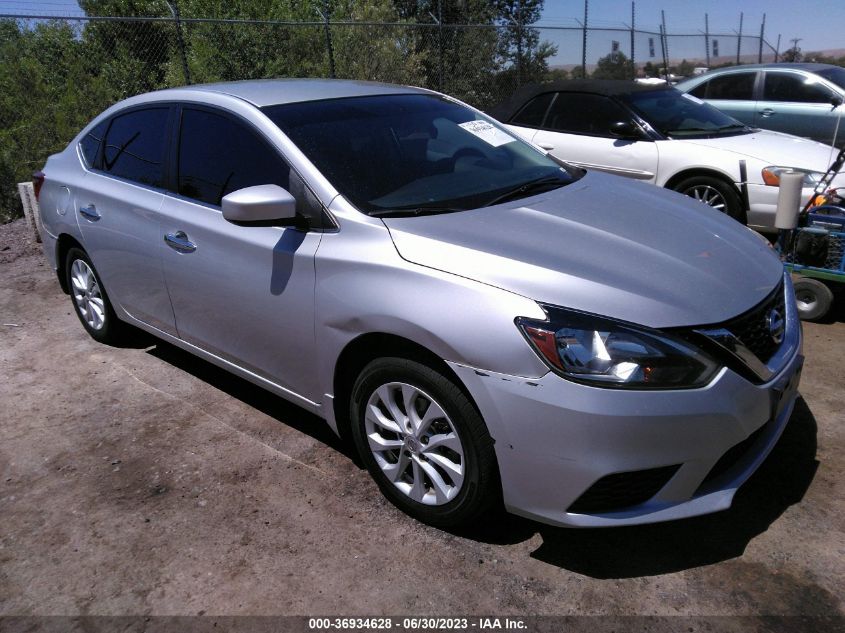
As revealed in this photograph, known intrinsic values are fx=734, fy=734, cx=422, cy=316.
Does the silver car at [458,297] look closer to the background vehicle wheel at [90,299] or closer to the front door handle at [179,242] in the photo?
the front door handle at [179,242]

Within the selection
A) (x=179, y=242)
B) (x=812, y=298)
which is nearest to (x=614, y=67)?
(x=812, y=298)

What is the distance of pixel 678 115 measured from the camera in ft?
24.0

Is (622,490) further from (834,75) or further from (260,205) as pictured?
(834,75)

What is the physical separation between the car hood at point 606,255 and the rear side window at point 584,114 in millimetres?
4087

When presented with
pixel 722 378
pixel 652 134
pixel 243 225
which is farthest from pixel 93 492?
pixel 652 134

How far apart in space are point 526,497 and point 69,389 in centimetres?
314

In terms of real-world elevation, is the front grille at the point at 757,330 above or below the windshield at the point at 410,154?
below

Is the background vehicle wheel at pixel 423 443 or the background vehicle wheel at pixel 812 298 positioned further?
the background vehicle wheel at pixel 812 298

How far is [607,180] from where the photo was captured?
3891mm

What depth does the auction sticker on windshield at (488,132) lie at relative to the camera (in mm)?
3906

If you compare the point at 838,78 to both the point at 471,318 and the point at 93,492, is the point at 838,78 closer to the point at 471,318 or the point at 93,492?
the point at 471,318

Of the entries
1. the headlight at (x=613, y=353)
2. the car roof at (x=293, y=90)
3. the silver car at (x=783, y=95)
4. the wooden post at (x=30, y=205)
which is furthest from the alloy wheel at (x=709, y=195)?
the wooden post at (x=30, y=205)

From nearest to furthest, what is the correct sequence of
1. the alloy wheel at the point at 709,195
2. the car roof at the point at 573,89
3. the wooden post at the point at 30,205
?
the alloy wheel at the point at 709,195 → the car roof at the point at 573,89 → the wooden post at the point at 30,205

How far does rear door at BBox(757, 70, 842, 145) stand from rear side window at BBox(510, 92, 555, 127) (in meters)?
4.29
